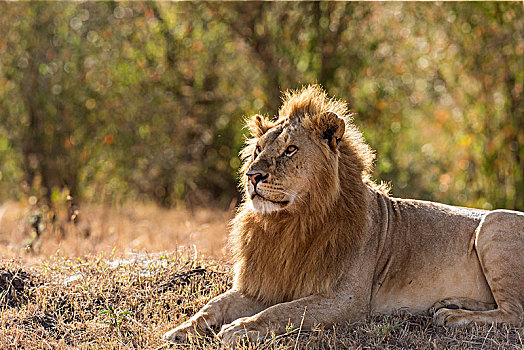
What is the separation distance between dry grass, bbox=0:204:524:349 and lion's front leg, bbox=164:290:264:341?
0.09m

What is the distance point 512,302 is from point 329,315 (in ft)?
3.92

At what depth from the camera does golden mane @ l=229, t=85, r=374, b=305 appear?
4246 mm

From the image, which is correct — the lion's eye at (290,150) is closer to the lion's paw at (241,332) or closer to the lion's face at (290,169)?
the lion's face at (290,169)

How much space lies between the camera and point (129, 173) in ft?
33.1

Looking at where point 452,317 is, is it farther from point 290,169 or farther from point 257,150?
point 257,150

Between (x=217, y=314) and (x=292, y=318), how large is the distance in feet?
1.76

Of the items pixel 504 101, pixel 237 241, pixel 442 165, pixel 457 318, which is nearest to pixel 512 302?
pixel 457 318

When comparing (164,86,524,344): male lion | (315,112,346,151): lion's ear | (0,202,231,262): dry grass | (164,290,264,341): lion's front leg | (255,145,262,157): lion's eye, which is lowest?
(0,202,231,262): dry grass

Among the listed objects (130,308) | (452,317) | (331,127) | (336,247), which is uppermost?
(331,127)

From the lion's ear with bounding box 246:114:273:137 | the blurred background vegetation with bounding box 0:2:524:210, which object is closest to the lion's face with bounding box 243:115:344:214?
the lion's ear with bounding box 246:114:273:137

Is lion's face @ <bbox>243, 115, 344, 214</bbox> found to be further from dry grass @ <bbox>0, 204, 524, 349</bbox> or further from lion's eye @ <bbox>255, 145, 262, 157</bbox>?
dry grass @ <bbox>0, 204, 524, 349</bbox>

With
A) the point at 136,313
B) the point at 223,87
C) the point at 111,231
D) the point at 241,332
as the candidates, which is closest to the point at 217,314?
the point at 241,332

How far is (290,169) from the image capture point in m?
4.14

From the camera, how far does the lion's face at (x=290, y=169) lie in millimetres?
4086
